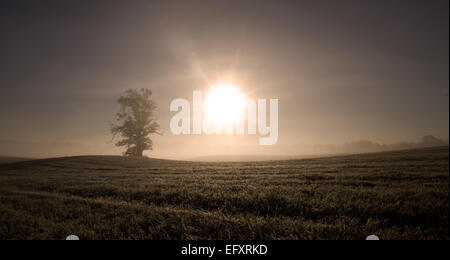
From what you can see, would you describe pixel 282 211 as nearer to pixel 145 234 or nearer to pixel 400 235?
pixel 400 235

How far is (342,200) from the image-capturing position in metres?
5.11

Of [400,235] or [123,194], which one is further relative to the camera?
[123,194]

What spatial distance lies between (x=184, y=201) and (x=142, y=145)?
37958mm

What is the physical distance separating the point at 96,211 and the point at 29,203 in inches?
115

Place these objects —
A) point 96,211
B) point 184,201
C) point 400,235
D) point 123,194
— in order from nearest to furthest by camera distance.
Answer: point 400,235
point 96,211
point 184,201
point 123,194
